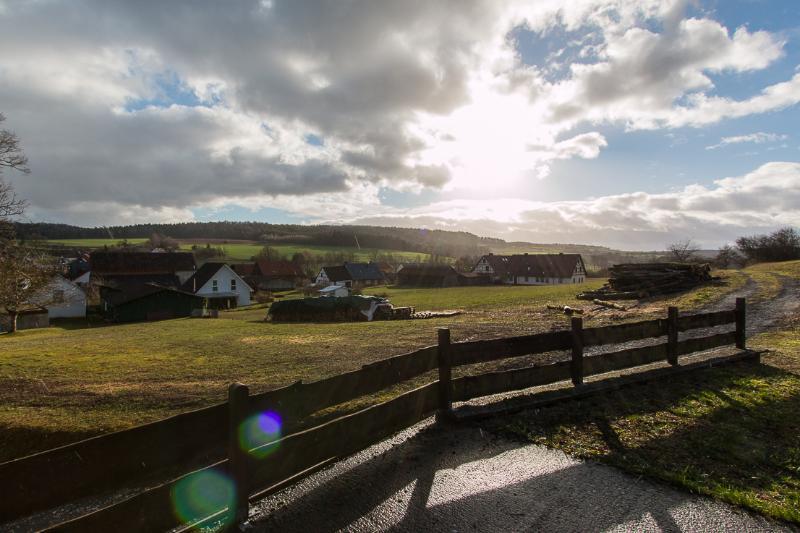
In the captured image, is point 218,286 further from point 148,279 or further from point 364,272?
point 364,272

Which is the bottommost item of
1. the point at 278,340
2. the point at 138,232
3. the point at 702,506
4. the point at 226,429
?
the point at 278,340

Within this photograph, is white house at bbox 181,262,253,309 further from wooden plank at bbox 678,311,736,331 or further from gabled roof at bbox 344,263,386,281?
wooden plank at bbox 678,311,736,331

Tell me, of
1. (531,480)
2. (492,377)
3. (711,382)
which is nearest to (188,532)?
(531,480)

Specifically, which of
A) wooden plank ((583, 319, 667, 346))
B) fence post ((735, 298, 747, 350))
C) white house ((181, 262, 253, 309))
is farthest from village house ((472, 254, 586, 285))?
wooden plank ((583, 319, 667, 346))

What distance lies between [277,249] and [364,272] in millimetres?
49649

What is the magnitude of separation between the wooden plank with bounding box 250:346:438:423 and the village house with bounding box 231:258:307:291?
82187 millimetres

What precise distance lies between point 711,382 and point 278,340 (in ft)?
53.9

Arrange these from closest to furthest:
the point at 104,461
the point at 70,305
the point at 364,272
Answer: the point at 104,461 → the point at 70,305 → the point at 364,272

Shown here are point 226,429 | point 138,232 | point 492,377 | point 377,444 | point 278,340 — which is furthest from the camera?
point 138,232

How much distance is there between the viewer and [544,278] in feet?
265

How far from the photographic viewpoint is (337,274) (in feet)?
301

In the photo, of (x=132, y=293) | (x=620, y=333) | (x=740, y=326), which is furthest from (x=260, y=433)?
(x=132, y=293)

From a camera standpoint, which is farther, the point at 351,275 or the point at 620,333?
the point at 351,275

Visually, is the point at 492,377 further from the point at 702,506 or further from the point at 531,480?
the point at 702,506
